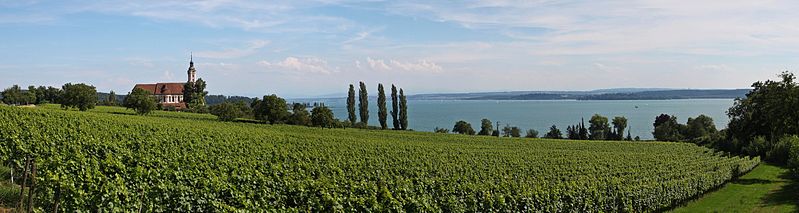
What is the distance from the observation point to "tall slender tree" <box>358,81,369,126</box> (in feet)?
315

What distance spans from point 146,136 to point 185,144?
3063mm

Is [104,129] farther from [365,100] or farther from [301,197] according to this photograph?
[365,100]

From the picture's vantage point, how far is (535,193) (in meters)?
20.7

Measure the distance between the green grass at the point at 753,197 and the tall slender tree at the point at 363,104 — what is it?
197 feet

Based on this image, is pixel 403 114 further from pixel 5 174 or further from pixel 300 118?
pixel 5 174

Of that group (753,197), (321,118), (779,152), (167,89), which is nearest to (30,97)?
(167,89)

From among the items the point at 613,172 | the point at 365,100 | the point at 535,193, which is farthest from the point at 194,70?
Answer: the point at 535,193

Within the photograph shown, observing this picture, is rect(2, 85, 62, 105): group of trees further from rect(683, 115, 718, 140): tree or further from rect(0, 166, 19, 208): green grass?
rect(683, 115, 718, 140): tree

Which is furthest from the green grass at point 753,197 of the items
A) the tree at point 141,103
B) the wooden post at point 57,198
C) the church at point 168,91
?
the church at point 168,91

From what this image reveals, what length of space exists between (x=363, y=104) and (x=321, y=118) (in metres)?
26.1

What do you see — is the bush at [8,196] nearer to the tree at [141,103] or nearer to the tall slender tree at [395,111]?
the tree at [141,103]

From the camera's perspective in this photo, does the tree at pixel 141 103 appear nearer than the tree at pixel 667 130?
Yes

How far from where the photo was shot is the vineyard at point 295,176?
13344mm

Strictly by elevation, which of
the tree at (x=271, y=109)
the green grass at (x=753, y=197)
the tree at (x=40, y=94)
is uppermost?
the tree at (x=40, y=94)
